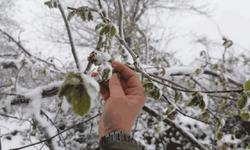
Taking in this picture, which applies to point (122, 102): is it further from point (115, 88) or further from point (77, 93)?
point (77, 93)

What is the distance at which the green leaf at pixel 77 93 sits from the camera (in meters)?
0.38

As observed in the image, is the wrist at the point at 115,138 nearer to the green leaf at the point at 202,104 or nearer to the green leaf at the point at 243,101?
the green leaf at the point at 202,104

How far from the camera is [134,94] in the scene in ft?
3.46

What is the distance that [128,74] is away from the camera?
3.52 feet

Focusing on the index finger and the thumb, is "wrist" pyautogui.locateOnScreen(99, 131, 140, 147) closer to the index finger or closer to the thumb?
the thumb

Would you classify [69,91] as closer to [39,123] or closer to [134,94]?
[134,94]

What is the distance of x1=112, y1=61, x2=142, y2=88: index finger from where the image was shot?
105cm

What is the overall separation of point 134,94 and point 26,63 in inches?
53.8

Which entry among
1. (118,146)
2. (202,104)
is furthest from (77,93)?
(202,104)

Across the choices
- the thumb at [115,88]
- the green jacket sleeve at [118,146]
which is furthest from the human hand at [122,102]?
the green jacket sleeve at [118,146]

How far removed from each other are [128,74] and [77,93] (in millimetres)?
700

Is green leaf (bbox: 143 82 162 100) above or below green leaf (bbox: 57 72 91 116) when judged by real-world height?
below

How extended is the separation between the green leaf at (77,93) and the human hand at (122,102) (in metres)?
0.52

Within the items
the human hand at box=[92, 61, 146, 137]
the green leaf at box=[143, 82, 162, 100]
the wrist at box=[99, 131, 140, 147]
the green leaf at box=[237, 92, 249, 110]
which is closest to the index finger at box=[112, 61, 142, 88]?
the human hand at box=[92, 61, 146, 137]
